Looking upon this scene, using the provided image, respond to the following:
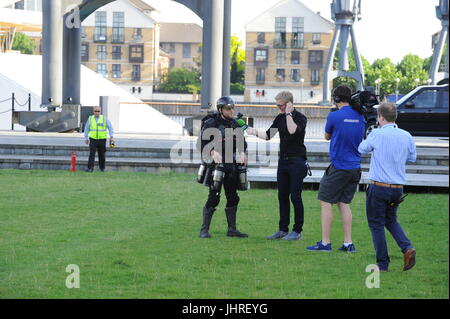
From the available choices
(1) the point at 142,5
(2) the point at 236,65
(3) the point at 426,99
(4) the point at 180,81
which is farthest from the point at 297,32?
(3) the point at 426,99

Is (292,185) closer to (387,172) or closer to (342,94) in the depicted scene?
(342,94)

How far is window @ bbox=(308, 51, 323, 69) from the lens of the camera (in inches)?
4444

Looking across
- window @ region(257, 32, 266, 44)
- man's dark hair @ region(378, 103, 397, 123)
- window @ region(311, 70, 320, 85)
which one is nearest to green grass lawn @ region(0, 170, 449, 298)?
man's dark hair @ region(378, 103, 397, 123)

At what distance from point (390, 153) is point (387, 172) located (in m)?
0.19

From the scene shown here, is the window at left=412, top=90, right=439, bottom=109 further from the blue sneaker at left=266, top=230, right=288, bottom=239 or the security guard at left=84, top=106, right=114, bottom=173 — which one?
the blue sneaker at left=266, top=230, right=288, bottom=239

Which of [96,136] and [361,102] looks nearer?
[361,102]

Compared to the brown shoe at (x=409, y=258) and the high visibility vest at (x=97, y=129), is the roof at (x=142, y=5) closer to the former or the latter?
the high visibility vest at (x=97, y=129)

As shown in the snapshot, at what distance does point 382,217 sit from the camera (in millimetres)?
8414

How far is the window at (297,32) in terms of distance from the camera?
112 metres

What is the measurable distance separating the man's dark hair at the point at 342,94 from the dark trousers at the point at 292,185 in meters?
1.34

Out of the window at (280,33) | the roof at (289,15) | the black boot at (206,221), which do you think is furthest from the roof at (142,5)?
the black boot at (206,221)

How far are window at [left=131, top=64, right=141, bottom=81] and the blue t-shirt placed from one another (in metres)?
109
